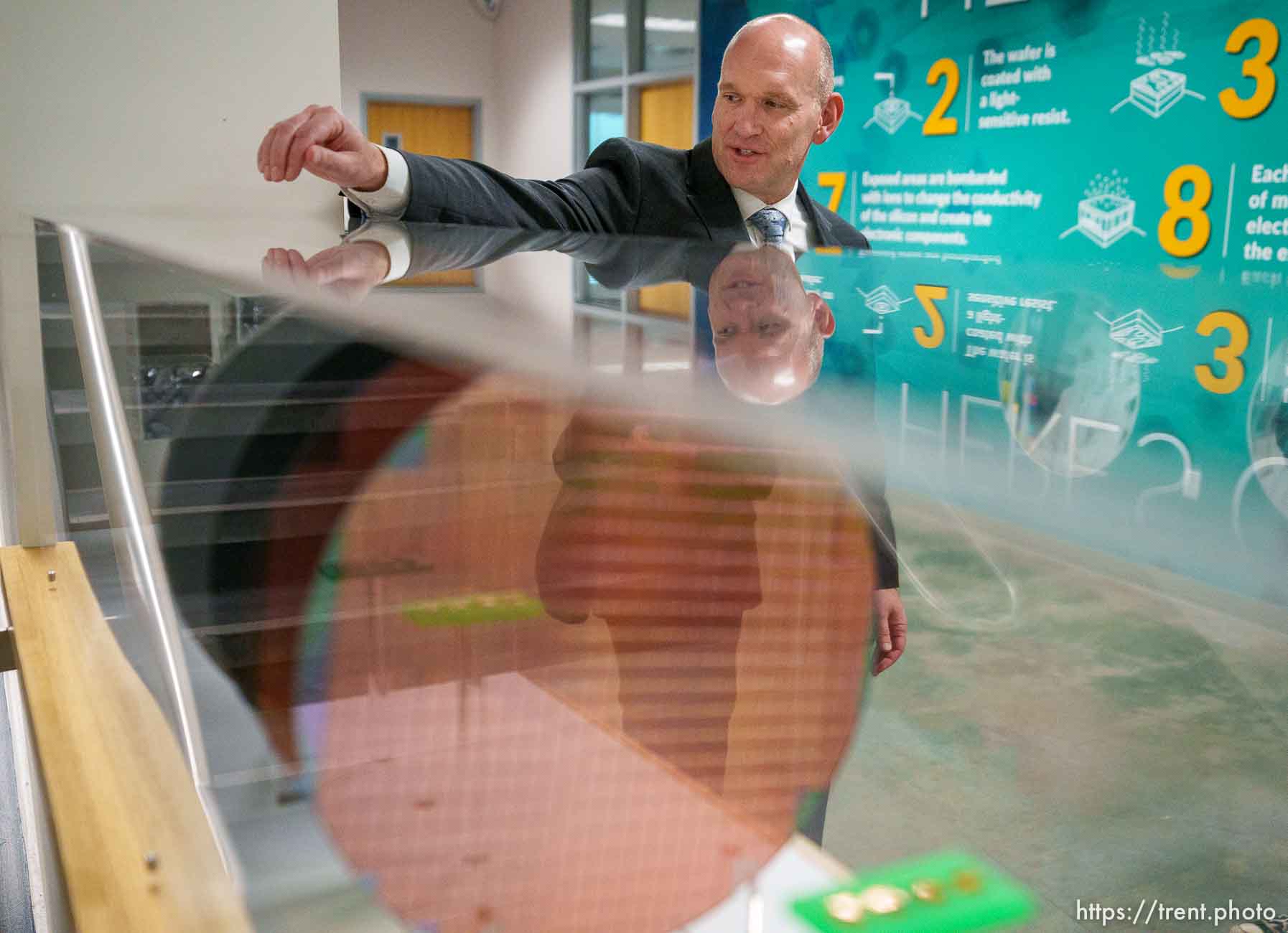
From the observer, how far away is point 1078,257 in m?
3.49

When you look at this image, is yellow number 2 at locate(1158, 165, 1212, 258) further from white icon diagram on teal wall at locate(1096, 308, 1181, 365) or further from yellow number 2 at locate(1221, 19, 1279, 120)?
white icon diagram on teal wall at locate(1096, 308, 1181, 365)

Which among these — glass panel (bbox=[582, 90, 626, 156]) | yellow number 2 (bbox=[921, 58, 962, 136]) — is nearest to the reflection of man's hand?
yellow number 2 (bbox=[921, 58, 962, 136])

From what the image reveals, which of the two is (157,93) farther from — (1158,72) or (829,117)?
(1158,72)

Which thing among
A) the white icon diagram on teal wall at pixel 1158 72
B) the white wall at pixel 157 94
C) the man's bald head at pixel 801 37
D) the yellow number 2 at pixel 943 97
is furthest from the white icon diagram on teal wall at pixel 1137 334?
the yellow number 2 at pixel 943 97

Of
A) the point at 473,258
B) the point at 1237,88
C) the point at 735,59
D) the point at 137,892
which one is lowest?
the point at 137,892

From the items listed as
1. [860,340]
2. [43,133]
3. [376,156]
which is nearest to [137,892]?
[860,340]

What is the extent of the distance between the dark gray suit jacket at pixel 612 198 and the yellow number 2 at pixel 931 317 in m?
0.30

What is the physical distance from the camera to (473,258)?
0.61 meters

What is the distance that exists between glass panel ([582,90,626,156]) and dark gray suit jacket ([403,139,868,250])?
5555mm

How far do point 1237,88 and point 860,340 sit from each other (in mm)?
3179

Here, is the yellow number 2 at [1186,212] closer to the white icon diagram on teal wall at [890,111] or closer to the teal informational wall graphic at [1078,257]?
the teal informational wall graphic at [1078,257]

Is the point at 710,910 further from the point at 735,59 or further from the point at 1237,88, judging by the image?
the point at 1237,88

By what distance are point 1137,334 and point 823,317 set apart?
0.13 meters

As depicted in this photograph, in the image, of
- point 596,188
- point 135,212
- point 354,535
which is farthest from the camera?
point 596,188
